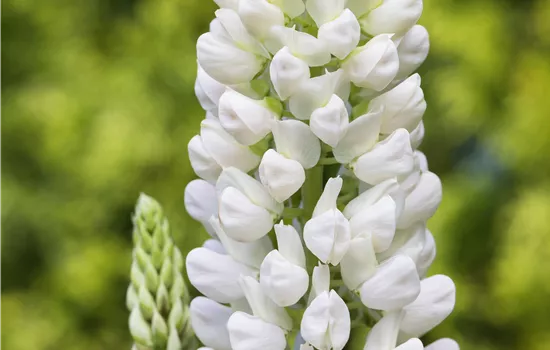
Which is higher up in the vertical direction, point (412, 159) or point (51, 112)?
point (51, 112)

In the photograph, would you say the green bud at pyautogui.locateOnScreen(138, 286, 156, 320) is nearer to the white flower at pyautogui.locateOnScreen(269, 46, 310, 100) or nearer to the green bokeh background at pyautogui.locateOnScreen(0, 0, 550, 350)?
the white flower at pyautogui.locateOnScreen(269, 46, 310, 100)

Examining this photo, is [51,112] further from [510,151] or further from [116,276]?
[510,151]

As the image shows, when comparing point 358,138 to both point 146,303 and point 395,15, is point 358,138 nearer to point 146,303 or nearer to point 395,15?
point 395,15

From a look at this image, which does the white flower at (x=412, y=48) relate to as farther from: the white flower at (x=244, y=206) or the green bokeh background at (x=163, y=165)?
the green bokeh background at (x=163, y=165)

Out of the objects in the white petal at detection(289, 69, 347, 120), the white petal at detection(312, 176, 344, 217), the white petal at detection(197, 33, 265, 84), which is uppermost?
the white petal at detection(197, 33, 265, 84)

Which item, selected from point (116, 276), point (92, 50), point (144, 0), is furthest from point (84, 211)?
point (144, 0)

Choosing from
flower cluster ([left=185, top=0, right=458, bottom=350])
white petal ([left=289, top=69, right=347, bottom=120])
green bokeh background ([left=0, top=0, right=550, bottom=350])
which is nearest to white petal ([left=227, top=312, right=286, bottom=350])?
flower cluster ([left=185, top=0, right=458, bottom=350])
